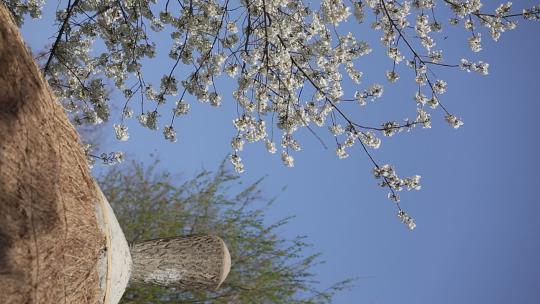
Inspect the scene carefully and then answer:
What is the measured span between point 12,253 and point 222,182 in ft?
25.4

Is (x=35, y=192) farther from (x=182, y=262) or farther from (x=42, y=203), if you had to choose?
(x=182, y=262)

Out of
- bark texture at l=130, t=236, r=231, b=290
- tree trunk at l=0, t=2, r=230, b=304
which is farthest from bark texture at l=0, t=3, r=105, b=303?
bark texture at l=130, t=236, r=231, b=290

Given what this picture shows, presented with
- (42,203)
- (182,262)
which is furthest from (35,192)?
(182,262)

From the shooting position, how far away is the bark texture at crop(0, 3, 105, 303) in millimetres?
1747

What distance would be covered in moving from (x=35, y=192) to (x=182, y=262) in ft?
8.61

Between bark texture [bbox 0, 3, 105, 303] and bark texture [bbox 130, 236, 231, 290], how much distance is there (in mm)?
1823

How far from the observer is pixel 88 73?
644 cm

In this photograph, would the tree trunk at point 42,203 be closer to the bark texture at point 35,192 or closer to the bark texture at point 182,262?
the bark texture at point 35,192

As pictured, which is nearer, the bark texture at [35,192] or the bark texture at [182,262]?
the bark texture at [35,192]

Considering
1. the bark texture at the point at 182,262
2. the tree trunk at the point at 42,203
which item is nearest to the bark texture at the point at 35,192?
the tree trunk at the point at 42,203

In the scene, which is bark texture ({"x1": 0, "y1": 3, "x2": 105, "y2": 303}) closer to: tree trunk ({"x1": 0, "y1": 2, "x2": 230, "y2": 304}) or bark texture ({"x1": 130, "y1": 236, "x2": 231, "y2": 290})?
tree trunk ({"x1": 0, "y1": 2, "x2": 230, "y2": 304})

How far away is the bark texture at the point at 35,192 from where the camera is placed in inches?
68.8

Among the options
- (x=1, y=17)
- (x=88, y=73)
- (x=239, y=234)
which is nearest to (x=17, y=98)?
(x=1, y=17)

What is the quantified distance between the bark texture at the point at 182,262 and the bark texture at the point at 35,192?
1823 mm
